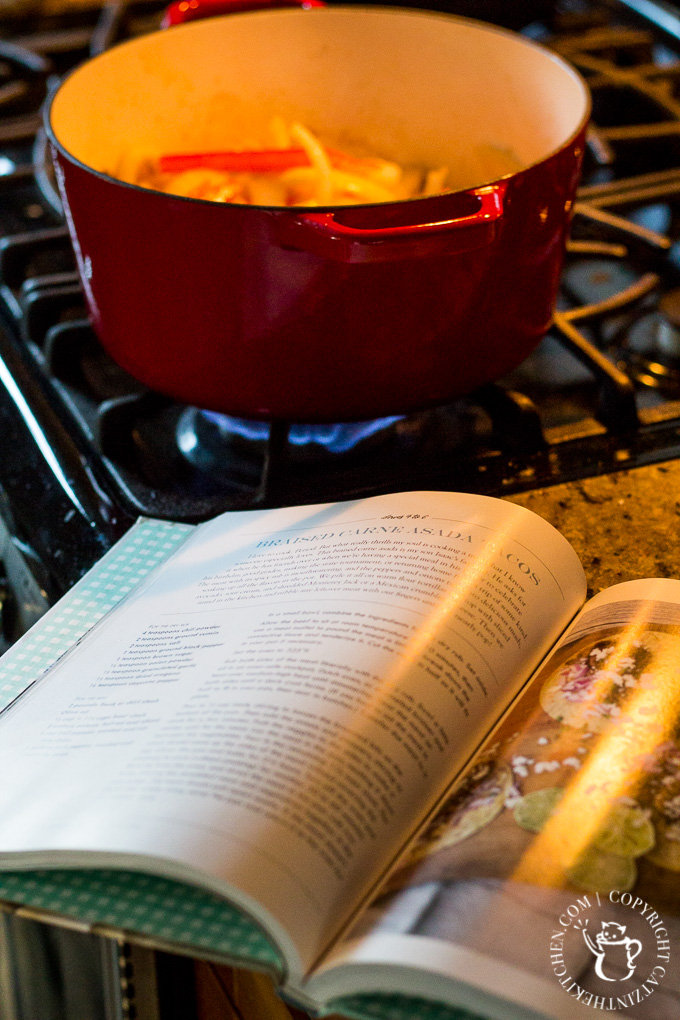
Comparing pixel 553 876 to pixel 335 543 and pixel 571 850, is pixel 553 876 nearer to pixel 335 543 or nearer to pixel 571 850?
pixel 571 850

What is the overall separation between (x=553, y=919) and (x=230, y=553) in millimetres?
247

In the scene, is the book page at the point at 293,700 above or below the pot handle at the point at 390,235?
below

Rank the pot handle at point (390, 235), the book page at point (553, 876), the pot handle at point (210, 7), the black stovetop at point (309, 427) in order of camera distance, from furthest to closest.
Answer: the pot handle at point (210, 7) → the black stovetop at point (309, 427) → the pot handle at point (390, 235) → the book page at point (553, 876)

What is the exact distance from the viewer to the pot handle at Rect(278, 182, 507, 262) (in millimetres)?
443

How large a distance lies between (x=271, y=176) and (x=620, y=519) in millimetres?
335

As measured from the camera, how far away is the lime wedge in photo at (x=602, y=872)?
0.32 metres

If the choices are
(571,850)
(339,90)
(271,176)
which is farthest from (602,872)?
(339,90)

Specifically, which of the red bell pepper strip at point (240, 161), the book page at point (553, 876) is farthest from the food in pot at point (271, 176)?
the book page at point (553, 876)

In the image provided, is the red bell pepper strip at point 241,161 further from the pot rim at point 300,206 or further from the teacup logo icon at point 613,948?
the teacup logo icon at point 613,948

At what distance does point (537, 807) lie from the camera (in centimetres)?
34

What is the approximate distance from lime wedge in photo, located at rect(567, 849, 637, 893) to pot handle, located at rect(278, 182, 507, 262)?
0.28m

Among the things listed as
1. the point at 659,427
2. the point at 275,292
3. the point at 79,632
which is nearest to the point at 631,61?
the point at 659,427

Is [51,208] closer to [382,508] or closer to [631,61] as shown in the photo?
[382,508]

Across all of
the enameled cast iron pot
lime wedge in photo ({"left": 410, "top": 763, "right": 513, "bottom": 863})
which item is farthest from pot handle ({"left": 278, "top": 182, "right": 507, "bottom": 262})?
lime wedge in photo ({"left": 410, "top": 763, "right": 513, "bottom": 863})
